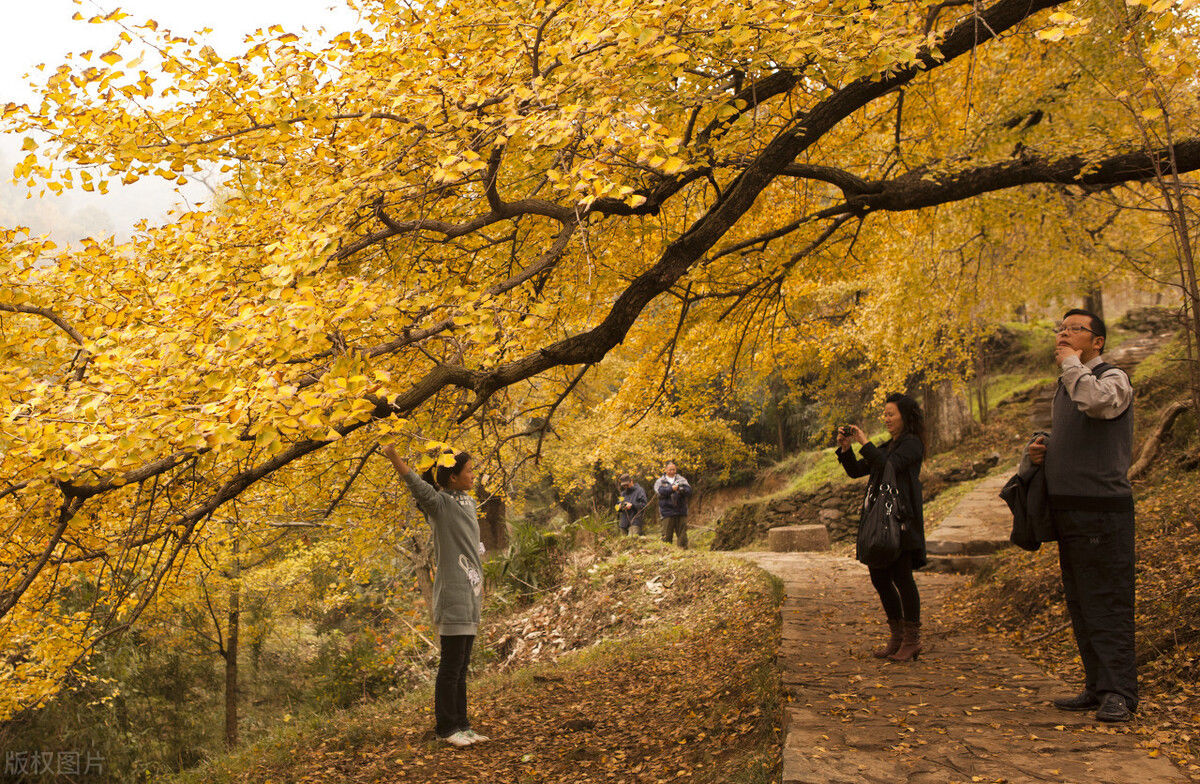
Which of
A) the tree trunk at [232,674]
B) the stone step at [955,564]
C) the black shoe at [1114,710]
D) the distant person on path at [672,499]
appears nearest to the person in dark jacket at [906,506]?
the black shoe at [1114,710]

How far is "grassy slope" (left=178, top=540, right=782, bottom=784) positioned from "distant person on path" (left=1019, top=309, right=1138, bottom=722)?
152 cm

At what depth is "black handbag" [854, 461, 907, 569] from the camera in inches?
183

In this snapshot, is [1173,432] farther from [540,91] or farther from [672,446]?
[672,446]

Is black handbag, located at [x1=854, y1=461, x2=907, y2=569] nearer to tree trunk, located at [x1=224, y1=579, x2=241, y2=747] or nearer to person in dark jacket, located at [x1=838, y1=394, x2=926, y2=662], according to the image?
person in dark jacket, located at [x1=838, y1=394, x2=926, y2=662]

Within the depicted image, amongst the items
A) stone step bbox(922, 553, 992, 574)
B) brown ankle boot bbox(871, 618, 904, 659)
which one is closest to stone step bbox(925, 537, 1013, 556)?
stone step bbox(922, 553, 992, 574)

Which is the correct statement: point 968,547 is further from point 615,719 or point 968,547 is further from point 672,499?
point 672,499

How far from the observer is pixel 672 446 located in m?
20.4

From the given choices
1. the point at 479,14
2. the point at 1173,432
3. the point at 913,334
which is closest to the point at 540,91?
the point at 479,14

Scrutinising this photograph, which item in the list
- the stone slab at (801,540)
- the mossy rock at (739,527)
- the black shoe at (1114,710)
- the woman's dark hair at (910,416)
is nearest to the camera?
the black shoe at (1114,710)

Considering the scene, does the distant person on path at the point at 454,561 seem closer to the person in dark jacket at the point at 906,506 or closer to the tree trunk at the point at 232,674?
the person in dark jacket at the point at 906,506

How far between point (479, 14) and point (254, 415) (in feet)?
9.63

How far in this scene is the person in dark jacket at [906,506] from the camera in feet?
15.6

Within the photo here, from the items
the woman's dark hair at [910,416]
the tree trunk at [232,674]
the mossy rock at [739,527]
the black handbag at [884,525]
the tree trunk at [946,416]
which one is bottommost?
the tree trunk at [232,674]

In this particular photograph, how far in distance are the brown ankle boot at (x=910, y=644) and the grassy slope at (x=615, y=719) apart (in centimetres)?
80
